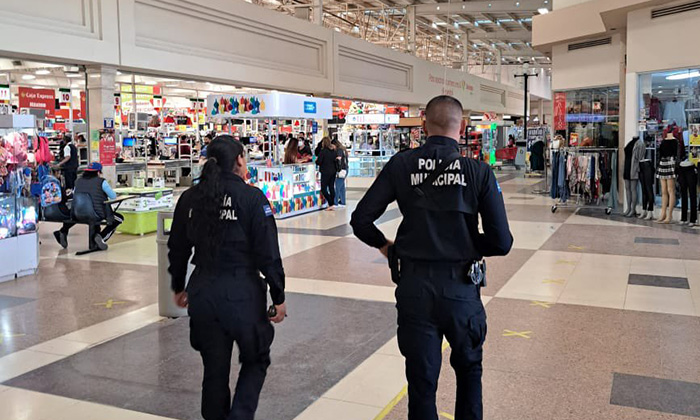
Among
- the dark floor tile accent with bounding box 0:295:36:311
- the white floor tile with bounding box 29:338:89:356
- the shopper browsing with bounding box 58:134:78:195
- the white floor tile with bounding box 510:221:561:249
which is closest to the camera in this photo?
the white floor tile with bounding box 29:338:89:356

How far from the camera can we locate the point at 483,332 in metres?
2.79

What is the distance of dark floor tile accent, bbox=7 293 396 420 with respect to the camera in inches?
157

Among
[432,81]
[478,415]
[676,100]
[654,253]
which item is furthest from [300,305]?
[432,81]

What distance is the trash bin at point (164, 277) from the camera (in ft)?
19.0

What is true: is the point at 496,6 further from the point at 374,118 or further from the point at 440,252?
the point at 440,252

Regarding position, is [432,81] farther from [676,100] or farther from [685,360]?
[685,360]

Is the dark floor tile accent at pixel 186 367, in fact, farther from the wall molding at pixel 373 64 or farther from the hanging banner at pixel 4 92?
the hanging banner at pixel 4 92

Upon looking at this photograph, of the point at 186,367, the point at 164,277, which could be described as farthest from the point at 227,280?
the point at 164,277

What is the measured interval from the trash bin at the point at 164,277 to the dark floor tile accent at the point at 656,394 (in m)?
3.50

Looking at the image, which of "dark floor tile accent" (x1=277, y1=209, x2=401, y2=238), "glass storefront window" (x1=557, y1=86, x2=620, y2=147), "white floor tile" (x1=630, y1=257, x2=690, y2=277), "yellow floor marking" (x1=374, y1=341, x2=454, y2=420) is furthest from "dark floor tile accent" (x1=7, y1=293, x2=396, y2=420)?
"glass storefront window" (x1=557, y1=86, x2=620, y2=147)

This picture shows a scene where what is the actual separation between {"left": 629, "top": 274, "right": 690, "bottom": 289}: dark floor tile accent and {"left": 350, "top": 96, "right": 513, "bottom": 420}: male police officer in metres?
4.84

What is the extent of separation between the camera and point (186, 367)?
4.54m

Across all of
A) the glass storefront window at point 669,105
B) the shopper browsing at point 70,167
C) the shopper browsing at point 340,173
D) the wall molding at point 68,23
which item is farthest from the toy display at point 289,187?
the glass storefront window at point 669,105

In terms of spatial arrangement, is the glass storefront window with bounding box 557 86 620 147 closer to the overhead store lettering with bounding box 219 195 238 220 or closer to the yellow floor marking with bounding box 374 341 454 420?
the yellow floor marking with bounding box 374 341 454 420
